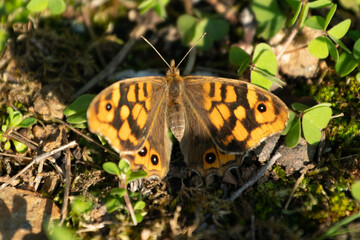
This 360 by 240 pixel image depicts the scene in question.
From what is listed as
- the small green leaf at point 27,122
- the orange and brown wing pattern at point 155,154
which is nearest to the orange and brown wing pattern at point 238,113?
the orange and brown wing pattern at point 155,154

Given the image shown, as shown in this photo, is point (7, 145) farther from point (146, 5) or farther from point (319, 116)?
point (319, 116)

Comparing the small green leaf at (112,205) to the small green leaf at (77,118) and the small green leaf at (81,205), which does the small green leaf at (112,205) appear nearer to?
the small green leaf at (81,205)

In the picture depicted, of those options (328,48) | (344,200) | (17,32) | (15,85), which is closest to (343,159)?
(344,200)

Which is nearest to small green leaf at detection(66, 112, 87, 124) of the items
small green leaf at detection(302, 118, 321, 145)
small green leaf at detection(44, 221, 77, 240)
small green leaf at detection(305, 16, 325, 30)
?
small green leaf at detection(44, 221, 77, 240)

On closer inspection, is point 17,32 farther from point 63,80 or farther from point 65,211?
point 65,211

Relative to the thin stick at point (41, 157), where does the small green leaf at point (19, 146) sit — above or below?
above

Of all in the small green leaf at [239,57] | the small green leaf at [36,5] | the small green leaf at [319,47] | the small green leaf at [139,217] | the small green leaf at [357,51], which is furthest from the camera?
the small green leaf at [36,5]
